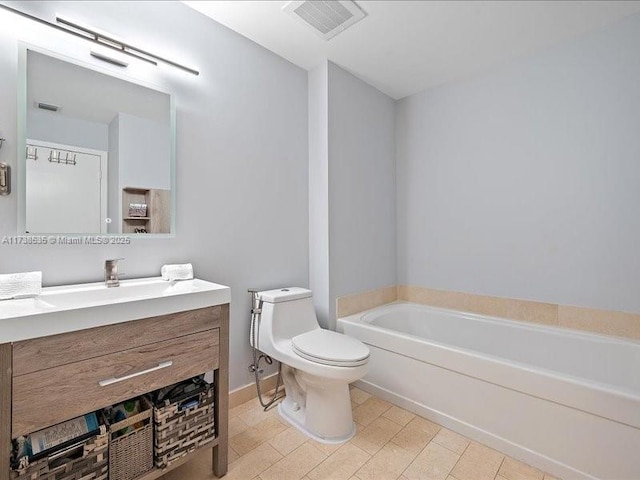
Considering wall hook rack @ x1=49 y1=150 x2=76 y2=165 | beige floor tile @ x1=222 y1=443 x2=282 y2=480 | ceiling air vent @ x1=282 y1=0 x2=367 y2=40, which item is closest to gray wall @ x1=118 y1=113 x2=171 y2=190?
wall hook rack @ x1=49 y1=150 x2=76 y2=165

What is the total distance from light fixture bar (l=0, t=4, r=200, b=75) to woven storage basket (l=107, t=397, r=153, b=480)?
163 centimetres

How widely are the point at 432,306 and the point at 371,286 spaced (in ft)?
1.85

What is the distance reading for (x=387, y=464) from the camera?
59.0 inches

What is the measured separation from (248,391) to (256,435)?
1.18ft

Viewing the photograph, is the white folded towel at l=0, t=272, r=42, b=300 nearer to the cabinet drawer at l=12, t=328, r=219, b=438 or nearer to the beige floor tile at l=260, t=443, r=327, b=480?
the cabinet drawer at l=12, t=328, r=219, b=438

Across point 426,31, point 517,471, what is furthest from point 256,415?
point 426,31

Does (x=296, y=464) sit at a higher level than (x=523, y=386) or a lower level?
lower

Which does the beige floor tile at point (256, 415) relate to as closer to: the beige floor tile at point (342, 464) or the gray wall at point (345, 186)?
the beige floor tile at point (342, 464)

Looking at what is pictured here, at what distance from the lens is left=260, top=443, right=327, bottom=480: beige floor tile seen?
4.67 feet

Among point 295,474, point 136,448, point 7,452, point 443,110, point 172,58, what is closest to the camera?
point 7,452

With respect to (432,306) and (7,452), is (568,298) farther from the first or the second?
(7,452)

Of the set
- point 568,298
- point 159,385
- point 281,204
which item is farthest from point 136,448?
point 568,298

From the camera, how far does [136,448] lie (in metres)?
1.18

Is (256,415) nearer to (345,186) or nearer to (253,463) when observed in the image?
(253,463)
